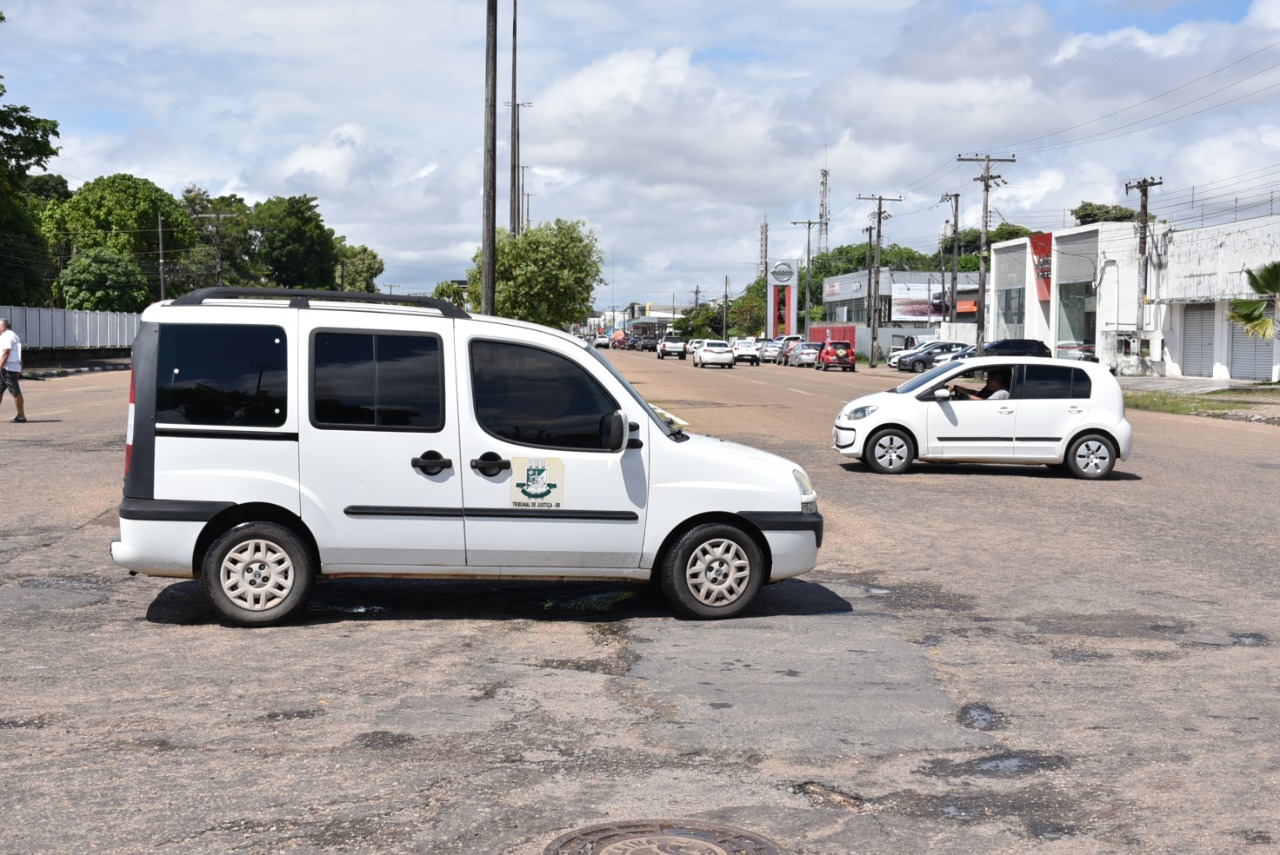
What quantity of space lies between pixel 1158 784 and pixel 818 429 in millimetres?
19232

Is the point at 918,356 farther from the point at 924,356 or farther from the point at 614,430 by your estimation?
the point at 614,430

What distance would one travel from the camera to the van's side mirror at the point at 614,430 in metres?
8.02

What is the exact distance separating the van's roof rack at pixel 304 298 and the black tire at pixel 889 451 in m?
9.94

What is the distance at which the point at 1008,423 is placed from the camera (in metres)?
17.2

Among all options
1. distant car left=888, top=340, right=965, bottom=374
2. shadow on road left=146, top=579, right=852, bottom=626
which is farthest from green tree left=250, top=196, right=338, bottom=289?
shadow on road left=146, top=579, right=852, bottom=626

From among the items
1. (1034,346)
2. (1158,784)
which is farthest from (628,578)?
(1034,346)

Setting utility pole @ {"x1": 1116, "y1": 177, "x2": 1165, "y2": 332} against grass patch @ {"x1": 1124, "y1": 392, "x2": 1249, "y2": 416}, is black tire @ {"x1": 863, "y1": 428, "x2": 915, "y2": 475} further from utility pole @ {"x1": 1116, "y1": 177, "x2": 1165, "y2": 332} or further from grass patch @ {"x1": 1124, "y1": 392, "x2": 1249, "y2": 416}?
utility pole @ {"x1": 1116, "y1": 177, "x2": 1165, "y2": 332}

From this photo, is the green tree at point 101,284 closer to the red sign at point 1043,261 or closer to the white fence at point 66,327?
the white fence at point 66,327

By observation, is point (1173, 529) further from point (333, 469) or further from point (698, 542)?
point (333, 469)

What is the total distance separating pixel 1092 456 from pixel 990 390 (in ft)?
4.81

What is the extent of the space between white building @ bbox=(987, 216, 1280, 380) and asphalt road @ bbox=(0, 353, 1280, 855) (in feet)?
119

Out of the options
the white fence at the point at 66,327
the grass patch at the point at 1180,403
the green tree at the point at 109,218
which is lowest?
the grass patch at the point at 1180,403

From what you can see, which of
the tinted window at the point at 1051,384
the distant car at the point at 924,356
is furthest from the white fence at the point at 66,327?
the tinted window at the point at 1051,384

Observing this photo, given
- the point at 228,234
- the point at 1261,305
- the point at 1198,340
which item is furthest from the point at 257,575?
the point at 228,234
